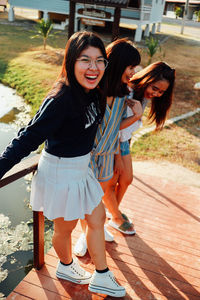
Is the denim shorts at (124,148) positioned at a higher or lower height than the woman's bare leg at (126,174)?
higher

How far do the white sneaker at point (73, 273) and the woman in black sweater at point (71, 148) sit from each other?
0.05 meters

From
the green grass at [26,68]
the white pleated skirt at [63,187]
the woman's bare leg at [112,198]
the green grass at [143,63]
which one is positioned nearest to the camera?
the white pleated skirt at [63,187]

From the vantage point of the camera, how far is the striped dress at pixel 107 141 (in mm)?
2096

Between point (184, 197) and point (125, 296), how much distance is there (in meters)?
1.80

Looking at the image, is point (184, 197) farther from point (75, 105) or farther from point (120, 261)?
point (75, 105)

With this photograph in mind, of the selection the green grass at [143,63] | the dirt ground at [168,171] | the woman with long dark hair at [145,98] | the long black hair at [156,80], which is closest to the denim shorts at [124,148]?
the woman with long dark hair at [145,98]

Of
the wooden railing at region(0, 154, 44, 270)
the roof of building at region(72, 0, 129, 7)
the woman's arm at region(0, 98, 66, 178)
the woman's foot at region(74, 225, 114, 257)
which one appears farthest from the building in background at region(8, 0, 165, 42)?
the woman's arm at region(0, 98, 66, 178)

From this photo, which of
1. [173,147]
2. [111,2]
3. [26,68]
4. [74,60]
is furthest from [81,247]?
[26,68]

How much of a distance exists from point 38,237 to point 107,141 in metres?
0.87

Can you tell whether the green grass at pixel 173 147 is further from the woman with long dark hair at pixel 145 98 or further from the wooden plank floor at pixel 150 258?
the woman with long dark hair at pixel 145 98

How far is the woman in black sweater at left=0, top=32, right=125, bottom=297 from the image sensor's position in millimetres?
1536

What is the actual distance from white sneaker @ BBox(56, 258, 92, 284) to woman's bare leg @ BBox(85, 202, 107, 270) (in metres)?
0.27

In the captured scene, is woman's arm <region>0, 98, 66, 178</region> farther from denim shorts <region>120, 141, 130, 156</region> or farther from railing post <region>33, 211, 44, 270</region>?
denim shorts <region>120, 141, 130, 156</region>

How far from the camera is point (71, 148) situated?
1.70 metres
